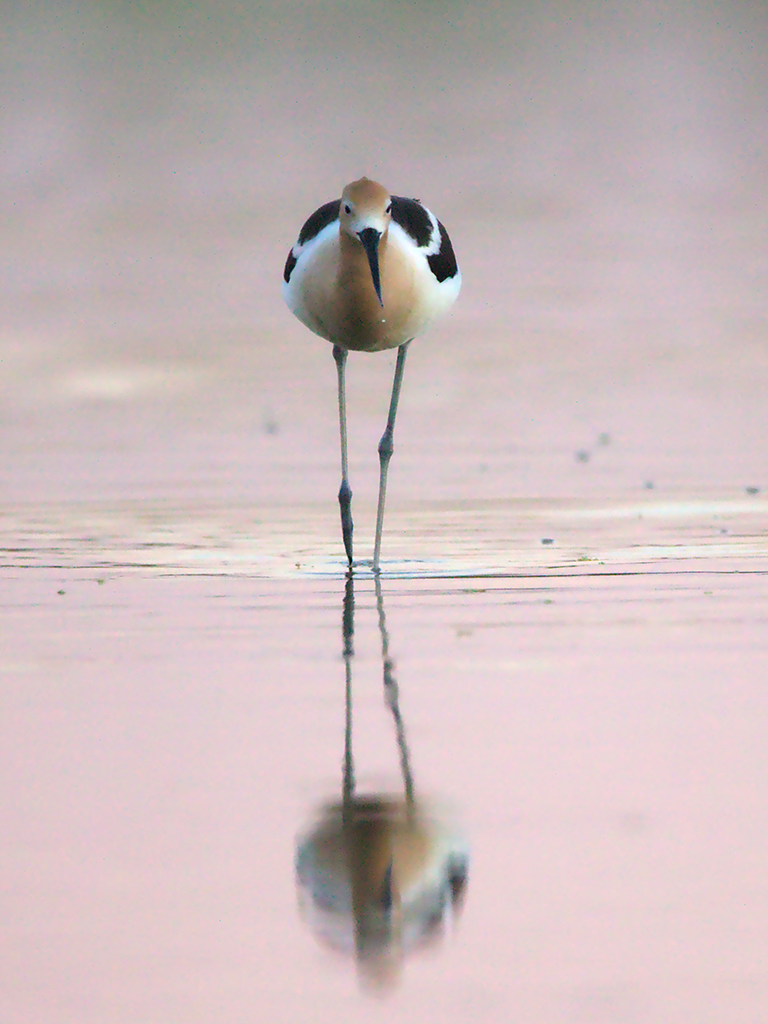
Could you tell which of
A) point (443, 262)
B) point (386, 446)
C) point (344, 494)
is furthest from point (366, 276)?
point (386, 446)

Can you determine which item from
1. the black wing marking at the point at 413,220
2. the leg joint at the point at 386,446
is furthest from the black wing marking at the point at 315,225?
the leg joint at the point at 386,446

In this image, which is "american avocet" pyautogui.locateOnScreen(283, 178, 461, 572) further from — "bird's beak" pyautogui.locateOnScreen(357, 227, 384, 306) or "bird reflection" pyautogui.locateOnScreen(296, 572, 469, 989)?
"bird reflection" pyautogui.locateOnScreen(296, 572, 469, 989)

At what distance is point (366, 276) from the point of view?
26.8ft

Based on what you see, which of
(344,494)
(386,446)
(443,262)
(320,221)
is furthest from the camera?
(386,446)

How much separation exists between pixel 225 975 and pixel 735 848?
93 cm

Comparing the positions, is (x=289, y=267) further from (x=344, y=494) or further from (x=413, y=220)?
(x=344, y=494)

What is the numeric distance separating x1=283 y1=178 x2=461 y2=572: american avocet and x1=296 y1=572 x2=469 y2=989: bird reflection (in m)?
4.13

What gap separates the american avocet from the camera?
794cm

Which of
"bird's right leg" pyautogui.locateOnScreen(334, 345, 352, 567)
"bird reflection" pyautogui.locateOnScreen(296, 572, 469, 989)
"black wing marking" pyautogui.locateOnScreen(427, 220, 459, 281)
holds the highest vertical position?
"black wing marking" pyautogui.locateOnScreen(427, 220, 459, 281)

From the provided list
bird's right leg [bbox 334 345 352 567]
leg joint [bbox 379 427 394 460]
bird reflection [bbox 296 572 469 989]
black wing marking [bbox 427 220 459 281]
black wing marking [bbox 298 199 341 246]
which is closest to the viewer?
bird reflection [bbox 296 572 469 989]

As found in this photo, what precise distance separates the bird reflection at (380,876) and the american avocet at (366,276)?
4.13 metres

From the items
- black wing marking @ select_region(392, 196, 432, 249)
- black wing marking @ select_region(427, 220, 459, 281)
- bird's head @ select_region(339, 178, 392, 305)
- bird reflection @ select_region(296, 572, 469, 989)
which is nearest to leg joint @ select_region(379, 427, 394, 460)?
black wing marking @ select_region(427, 220, 459, 281)

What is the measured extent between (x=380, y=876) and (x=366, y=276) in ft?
16.8

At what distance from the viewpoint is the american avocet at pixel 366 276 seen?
7.94 metres
